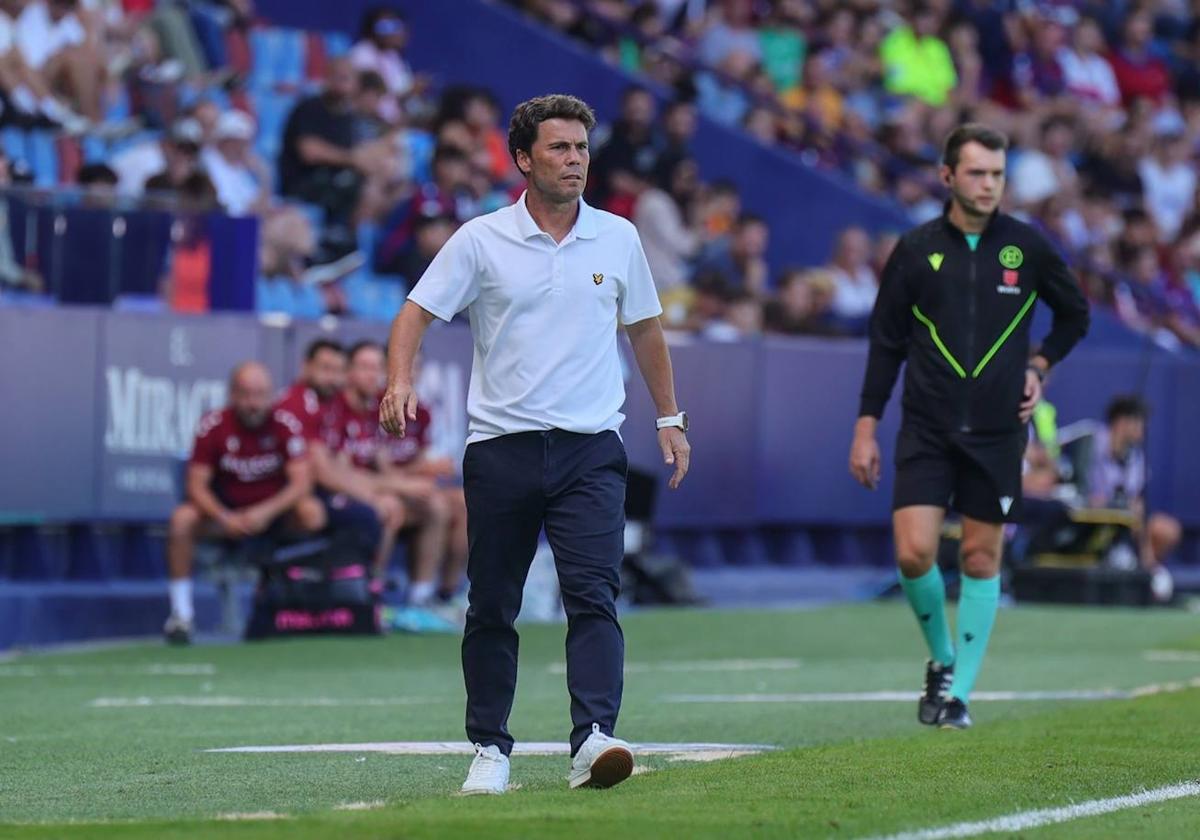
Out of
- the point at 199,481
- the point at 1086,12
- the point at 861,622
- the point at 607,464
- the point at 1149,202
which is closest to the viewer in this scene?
the point at 607,464

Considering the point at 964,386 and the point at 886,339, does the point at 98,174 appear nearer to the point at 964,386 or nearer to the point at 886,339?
the point at 886,339

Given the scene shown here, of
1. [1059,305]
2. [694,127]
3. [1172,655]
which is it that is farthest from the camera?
[694,127]

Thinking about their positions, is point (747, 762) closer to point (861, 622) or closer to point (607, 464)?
point (607, 464)

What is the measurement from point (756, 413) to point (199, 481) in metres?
5.76

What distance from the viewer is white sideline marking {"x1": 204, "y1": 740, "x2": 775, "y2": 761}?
28.3ft

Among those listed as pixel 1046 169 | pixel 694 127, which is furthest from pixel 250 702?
pixel 1046 169

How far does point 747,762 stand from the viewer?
812 cm

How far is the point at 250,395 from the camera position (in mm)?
15250

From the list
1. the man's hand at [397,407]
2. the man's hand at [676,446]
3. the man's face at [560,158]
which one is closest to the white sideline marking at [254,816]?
the man's hand at [397,407]

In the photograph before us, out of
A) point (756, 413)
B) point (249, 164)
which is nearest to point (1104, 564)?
point (756, 413)

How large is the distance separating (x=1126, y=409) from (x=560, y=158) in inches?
543

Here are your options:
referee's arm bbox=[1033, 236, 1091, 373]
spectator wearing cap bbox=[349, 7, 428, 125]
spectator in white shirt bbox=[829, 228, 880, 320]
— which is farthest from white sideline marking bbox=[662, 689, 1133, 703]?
spectator wearing cap bbox=[349, 7, 428, 125]

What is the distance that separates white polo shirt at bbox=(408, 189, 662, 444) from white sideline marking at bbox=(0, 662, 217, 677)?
5.88m

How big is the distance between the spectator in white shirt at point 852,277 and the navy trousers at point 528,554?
13.8 metres
